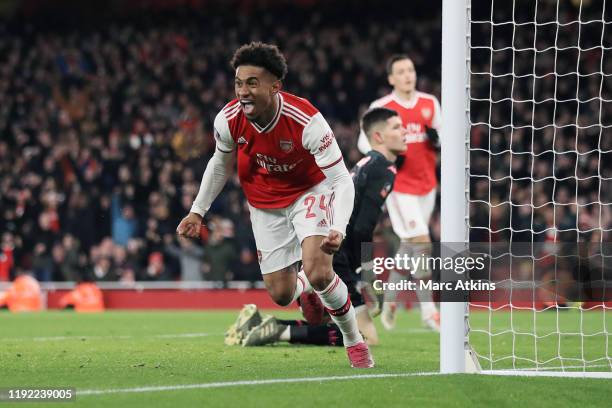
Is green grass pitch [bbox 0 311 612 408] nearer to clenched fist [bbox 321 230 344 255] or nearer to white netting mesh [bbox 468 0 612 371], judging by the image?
white netting mesh [bbox 468 0 612 371]

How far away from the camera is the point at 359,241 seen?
28.9 feet

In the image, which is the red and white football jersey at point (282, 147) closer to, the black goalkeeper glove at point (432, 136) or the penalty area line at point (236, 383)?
the penalty area line at point (236, 383)

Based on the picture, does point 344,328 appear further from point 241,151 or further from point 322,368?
point 241,151

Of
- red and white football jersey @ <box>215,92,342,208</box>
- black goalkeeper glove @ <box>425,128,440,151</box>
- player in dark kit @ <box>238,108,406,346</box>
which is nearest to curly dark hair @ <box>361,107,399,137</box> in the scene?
player in dark kit @ <box>238,108,406,346</box>

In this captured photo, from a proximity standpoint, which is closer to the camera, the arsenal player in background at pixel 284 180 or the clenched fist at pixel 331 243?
the clenched fist at pixel 331 243

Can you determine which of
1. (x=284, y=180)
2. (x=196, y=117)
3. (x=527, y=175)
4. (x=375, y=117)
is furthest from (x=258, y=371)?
(x=196, y=117)

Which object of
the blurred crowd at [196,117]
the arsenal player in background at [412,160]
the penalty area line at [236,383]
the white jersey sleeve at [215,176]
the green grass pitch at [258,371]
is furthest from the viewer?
the blurred crowd at [196,117]

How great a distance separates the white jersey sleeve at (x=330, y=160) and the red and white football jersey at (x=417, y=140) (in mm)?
4491

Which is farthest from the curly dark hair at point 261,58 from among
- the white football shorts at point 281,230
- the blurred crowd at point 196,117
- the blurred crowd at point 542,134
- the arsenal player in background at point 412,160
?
the blurred crowd at point 196,117

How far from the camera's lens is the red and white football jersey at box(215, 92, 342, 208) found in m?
6.46

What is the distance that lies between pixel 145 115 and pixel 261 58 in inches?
641

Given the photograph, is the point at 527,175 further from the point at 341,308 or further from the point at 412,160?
the point at 341,308

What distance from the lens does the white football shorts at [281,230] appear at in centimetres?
693

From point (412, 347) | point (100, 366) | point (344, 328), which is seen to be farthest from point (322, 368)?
point (412, 347)
